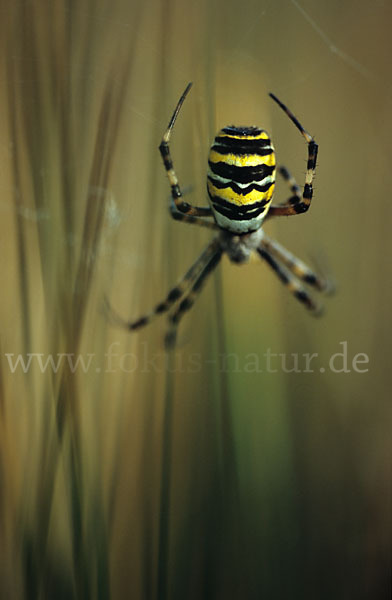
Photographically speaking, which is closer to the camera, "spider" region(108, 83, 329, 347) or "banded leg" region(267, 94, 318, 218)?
"spider" region(108, 83, 329, 347)

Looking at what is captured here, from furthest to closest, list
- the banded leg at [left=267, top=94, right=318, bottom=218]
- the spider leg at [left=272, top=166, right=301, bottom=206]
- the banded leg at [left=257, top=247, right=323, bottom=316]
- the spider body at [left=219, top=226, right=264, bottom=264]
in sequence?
the banded leg at [left=257, top=247, right=323, bottom=316]
the spider body at [left=219, top=226, right=264, bottom=264]
the spider leg at [left=272, top=166, right=301, bottom=206]
the banded leg at [left=267, top=94, right=318, bottom=218]

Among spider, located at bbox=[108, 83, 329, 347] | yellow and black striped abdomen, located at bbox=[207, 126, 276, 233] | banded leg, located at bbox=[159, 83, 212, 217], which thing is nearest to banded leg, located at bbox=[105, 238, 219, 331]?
spider, located at bbox=[108, 83, 329, 347]

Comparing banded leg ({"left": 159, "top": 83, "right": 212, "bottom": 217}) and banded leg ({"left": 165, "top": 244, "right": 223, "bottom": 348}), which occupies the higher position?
banded leg ({"left": 159, "top": 83, "right": 212, "bottom": 217})

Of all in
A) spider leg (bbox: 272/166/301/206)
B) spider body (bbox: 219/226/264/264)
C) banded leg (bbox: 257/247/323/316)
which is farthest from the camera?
banded leg (bbox: 257/247/323/316)

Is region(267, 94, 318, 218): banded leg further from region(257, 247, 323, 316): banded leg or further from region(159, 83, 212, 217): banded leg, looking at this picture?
region(257, 247, 323, 316): banded leg

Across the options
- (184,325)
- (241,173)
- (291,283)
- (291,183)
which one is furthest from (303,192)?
(184,325)

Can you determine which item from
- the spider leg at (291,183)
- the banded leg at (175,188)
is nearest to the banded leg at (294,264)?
the spider leg at (291,183)

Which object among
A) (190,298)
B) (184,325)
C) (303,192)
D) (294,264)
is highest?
(303,192)

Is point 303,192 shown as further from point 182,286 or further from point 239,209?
point 182,286
